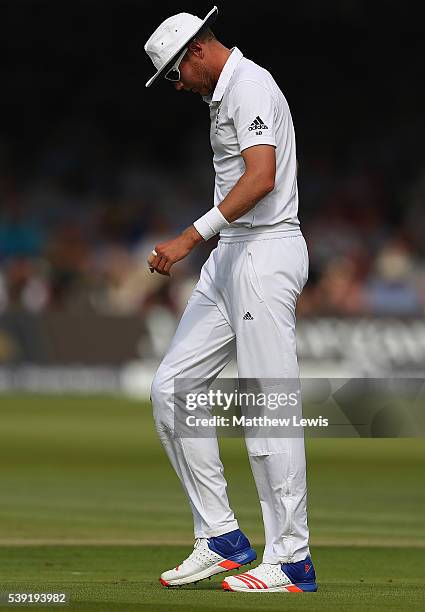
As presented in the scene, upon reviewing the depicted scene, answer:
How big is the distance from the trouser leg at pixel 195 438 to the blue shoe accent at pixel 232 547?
0.08 feet

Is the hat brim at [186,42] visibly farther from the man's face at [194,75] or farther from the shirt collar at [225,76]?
the shirt collar at [225,76]

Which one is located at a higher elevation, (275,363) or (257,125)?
(257,125)

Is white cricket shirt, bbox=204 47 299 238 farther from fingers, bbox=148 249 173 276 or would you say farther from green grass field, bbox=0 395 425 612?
green grass field, bbox=0 395 425 612

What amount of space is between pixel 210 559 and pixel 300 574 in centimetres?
42

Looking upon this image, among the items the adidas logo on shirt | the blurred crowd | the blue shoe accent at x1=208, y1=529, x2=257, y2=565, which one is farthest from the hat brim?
the blurred crowd

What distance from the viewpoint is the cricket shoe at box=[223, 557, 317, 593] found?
550 centimetres

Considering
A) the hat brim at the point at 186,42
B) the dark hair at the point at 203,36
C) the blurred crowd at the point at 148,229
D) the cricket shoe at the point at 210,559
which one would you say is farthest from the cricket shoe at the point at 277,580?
the blurred crowd at the point at 148,229

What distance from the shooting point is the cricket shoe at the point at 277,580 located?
550cm

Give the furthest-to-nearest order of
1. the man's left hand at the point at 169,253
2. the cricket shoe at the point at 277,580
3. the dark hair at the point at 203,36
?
1. the dark hair at the point at 203,36
2. the cricket shoe at the point at 277,580
3. the man's left hand at the point at 169,253

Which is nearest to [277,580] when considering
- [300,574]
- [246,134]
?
[300,574]

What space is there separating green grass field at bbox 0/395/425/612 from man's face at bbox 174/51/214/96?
199 centimetres

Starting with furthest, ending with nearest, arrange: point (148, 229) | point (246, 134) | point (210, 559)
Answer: point (148, 229) → point (210, 559) → point (246, 134)

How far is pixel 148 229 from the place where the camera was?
25.1 m

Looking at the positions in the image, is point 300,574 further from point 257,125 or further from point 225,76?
point 225,76
